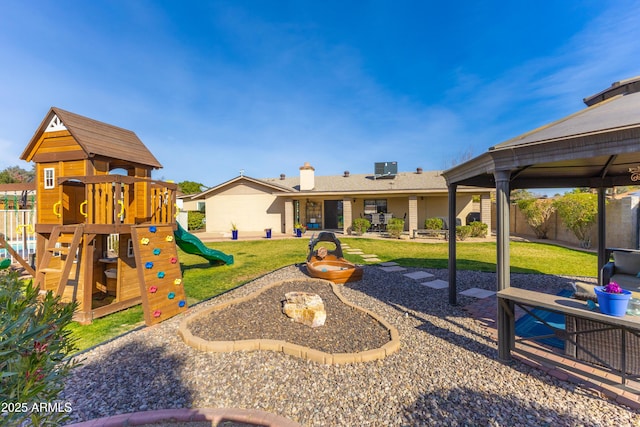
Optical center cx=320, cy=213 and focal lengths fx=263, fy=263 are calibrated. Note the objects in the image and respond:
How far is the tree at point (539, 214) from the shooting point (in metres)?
16.4

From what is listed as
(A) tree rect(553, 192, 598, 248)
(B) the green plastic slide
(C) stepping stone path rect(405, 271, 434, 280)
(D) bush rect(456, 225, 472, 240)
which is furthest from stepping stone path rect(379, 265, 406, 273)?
(A) tree rect(553, 192, 598, 248)

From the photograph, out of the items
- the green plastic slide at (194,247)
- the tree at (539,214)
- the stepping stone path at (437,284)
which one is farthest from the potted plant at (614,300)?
the tree at (539,214)

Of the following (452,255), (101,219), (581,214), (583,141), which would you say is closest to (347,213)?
(581,214)

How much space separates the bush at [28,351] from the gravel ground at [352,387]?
176 centimetres

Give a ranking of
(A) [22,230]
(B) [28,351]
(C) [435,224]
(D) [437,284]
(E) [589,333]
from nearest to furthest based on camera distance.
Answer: (B) [28,351] < (E) [589,333] < (D) [437,284] < (A) [22,230] < (C) [435,224]

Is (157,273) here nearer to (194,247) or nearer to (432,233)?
(194,247)

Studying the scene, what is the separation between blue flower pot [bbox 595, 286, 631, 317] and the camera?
267 cm

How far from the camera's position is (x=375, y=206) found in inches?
872

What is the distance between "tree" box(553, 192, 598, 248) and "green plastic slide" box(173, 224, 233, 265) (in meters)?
17.0

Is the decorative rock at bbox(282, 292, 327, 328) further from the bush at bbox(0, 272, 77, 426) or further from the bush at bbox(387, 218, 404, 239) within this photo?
the bush at bbox(387, 218, 404, 239)

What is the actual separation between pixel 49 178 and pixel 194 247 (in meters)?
3.78

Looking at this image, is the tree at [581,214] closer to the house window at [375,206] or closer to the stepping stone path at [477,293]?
the house window at [375,206]

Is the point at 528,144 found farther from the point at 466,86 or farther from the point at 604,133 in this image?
the point at 466,86

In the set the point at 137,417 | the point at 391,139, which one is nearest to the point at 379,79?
the point at 391,139
